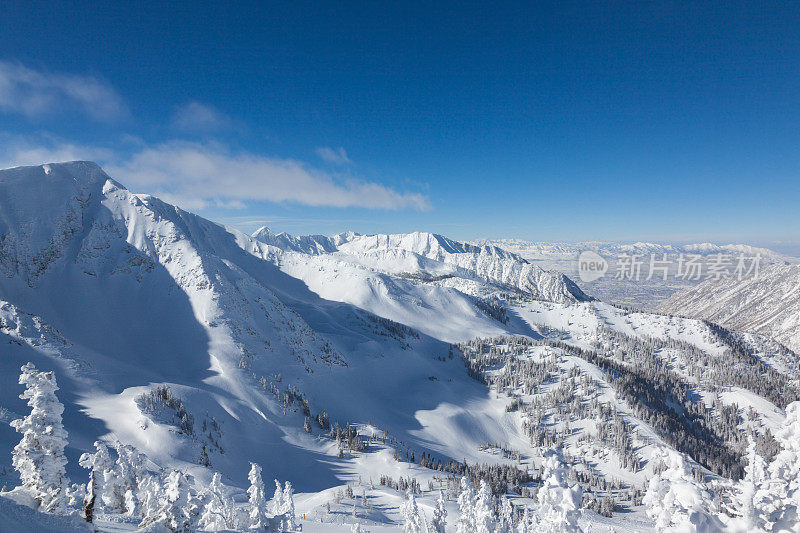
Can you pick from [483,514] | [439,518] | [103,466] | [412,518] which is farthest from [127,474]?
[483,514]

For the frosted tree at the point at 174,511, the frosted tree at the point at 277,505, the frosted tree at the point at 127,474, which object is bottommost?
the frosted tree at the point at 277,505

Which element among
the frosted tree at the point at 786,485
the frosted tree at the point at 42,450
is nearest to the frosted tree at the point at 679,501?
the frosted tree at the point at 786,485

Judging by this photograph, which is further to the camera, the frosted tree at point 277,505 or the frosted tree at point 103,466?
the frosted tree at point 277,505

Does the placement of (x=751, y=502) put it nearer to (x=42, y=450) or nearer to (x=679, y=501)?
(x=679, y=501)

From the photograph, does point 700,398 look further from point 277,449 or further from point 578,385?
point 277,449

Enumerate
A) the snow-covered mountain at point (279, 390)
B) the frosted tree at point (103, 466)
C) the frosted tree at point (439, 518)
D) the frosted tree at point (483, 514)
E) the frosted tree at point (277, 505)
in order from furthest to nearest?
the snow-covered mountain at point (279, 390) < the frosted tree at point (277, 505) < the frosted tree at point (103, 466) < the frosted tree at point (439, 518) < the frosted tree at point (483, 514)

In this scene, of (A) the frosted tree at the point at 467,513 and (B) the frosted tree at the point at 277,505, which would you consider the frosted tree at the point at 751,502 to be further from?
(B) the frosted tree at the point at 277,505

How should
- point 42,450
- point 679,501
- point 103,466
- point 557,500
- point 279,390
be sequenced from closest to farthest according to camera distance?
point 679,501, point 557,500, point 42,450, point 103,466, point 279,390

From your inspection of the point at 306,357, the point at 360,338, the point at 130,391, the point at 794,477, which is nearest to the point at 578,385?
the point at 360,338
